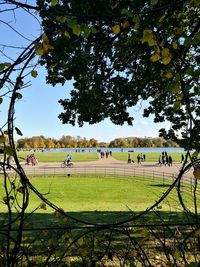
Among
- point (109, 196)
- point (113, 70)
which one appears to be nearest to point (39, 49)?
point (113, 70)

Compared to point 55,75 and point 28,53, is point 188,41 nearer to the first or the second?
point 28,53

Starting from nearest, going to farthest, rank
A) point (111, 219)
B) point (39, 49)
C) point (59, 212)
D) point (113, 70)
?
point (39, 49)
point (59, 212)
point (113, 70)
point (111, 219)

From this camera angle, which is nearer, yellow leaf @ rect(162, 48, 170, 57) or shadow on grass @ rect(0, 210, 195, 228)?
yellow leaf @ rect(162, 48, 170, 57)

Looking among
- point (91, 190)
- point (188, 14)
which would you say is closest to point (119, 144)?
point (91, 190)

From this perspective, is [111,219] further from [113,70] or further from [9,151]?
[9,151]

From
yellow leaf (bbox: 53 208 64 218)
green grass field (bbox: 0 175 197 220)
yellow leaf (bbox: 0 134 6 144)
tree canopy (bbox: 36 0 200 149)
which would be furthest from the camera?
green grass field (bbox: 0 175 197 220)

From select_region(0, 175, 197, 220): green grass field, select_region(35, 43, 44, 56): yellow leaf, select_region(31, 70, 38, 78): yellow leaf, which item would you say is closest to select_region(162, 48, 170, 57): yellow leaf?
select_region(35, 43, 44, 56): yellow leaf

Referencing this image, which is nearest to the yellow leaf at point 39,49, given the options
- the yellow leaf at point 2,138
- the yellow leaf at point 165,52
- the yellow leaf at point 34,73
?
the yellow leaf at point 34,73

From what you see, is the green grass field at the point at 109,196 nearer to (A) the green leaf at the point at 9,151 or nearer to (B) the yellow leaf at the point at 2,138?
(B) the yellow leaf at the point at 2,138

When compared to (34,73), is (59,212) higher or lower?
lower

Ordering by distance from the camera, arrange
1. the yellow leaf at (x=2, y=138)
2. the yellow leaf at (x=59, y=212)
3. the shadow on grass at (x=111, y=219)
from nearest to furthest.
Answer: the yellow leaf at (x=2, y=138) → the yellow leaf at (x=59, y=212) → the shadow on grass at (x=111, y=219)

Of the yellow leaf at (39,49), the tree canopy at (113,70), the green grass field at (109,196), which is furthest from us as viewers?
the green grass field at (109,196)

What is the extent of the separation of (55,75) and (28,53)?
286 inches

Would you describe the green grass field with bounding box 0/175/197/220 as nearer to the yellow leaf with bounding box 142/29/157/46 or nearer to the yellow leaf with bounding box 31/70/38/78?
the yellow leaf with bounding box 31/70/38/78
